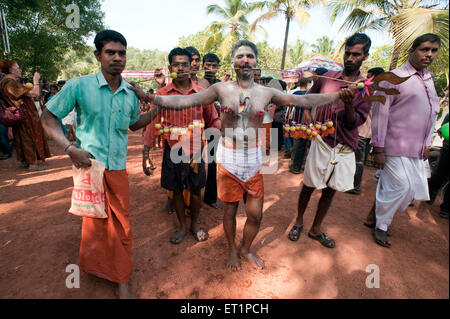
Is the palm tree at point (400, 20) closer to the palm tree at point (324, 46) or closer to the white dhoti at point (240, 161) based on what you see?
the white dhoti at point (240, 161)

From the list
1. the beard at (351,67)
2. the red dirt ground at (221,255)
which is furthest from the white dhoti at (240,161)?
the beard at (351,67)

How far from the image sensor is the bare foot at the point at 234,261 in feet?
8.81

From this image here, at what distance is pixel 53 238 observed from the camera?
313 centimetres

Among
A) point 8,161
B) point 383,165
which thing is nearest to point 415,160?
point 383,165

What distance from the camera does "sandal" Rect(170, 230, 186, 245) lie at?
3129mm

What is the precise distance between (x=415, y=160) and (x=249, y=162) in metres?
2.38

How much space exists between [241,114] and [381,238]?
2.83m

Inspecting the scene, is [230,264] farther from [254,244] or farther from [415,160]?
[415,160]

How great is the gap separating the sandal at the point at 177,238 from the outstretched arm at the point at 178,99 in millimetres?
1861

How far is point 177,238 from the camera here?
315cm

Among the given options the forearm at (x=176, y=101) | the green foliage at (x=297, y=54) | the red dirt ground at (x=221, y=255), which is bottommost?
the red dirt ground at (x=221, y=255)

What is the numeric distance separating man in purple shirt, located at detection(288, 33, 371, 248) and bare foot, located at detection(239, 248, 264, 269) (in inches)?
29.8

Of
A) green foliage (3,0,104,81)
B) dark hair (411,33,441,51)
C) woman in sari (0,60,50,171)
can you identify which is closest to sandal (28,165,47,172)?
woman in sari (0,60,50,171)

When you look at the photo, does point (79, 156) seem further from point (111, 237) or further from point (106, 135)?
point (111, 237)
